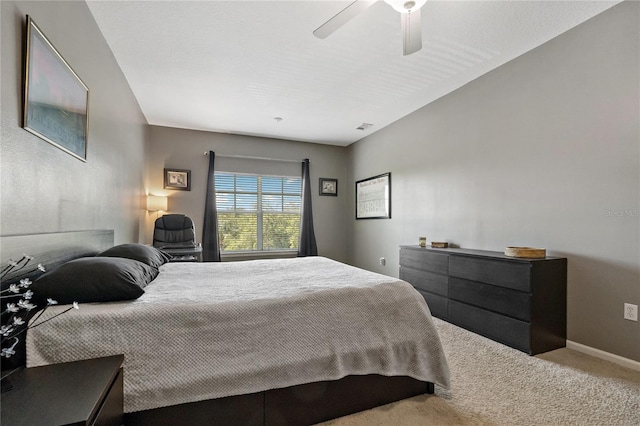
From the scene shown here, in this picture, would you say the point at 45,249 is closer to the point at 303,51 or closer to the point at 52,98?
the point at 52,98

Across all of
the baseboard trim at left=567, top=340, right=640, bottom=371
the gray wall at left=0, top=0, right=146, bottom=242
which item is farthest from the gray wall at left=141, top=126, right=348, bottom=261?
the baseboard trim at left=567, top=340, right=640, bottom=371

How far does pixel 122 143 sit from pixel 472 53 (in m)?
3.70

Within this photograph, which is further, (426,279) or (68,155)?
(426,279)

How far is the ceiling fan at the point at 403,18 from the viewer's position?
5.79 ft

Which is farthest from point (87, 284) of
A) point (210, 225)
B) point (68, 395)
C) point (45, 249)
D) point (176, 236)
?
point (210, 225)

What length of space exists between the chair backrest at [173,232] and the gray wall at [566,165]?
3512 mm

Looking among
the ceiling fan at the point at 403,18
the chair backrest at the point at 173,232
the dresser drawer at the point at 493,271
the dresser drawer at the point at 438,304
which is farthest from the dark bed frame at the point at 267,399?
the chair backrest at the point at 173,232

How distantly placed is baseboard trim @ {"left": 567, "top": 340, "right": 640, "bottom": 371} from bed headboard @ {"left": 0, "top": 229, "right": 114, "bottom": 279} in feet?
12.2

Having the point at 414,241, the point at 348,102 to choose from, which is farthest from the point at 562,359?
the point at 348,102

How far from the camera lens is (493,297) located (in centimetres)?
266

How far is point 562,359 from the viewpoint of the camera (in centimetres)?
230

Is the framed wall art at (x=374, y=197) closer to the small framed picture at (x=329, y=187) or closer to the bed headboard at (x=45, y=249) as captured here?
the small framed picture at (x=329, y=187)

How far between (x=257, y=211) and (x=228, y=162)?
1029 millimetres

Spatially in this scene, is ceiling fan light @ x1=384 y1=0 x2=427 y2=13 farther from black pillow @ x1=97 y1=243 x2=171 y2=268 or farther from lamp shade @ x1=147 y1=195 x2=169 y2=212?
lamp shade @ x1=147 y1=195 x2=169 y2=212
